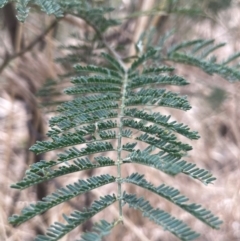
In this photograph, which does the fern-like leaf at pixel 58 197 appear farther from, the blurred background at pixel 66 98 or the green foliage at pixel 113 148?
the blurred background at pixel 66 98

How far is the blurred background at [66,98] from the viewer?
0.95 meters

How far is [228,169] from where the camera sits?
1.79 m

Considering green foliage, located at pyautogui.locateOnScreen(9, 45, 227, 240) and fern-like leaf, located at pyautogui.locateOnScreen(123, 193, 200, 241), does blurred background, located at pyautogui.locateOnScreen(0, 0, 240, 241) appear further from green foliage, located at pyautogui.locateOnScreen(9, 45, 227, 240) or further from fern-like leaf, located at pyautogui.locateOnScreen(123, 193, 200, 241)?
fern-like leaf, located at pyautogui.locateOnScreen(123, 193, 200, 241)

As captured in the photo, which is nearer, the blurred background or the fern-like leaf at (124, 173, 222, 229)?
the fern-like leaf at (124, 173, 222, 229)

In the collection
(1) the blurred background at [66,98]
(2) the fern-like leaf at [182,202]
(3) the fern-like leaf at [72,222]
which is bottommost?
(3) the fern-like leaf at [72,222]

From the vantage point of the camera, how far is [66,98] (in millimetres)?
1110

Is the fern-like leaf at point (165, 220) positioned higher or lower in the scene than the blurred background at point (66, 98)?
lower

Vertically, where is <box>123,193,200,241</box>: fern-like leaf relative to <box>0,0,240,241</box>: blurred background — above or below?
below

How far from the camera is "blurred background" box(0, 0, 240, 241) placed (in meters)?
0.95

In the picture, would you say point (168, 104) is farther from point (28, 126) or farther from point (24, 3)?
point (28, 126)

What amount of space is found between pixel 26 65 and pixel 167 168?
879 millimetres

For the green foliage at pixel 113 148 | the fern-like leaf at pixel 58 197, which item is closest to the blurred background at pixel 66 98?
the green foliage at pixel 113 148

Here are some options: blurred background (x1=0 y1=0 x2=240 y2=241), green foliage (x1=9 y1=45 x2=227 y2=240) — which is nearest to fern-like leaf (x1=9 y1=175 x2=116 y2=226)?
green foliage (x1=9 y1=45 x2=227 y2=240)

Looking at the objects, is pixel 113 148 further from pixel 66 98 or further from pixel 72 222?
pixel 66 98
